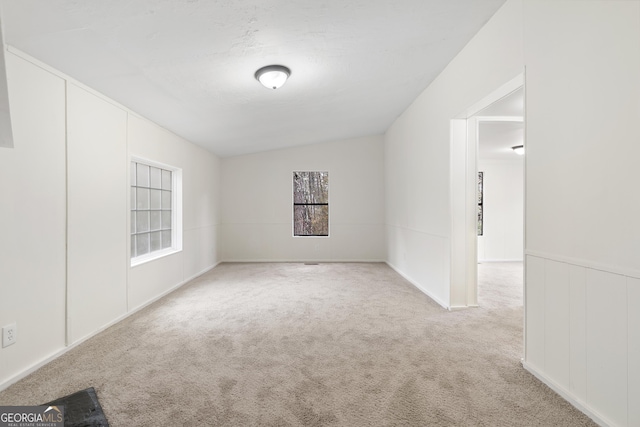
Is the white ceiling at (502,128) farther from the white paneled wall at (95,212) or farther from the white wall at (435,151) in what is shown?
the white paneled wall at (95,212)

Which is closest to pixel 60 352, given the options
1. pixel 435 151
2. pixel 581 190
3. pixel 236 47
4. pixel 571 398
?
pixel 236 47

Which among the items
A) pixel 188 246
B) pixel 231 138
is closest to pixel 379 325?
pixel 188 246

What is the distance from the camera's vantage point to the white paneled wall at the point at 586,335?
1.37 m

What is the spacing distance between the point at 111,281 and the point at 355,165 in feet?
15.6

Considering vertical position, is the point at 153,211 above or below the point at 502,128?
below

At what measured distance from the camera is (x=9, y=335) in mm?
1909

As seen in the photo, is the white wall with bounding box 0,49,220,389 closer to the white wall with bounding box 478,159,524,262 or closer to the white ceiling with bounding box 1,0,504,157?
the white ceiling with bounding box 1,0,504,157

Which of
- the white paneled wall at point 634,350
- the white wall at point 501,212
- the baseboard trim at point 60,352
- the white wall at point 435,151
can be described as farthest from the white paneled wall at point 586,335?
the white wall at point 501,212

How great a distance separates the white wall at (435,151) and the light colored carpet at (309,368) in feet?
2.35

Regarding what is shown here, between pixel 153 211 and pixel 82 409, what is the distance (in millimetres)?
2711

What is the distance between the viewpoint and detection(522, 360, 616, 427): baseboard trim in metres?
1.49

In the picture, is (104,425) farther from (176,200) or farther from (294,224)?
(294,224)

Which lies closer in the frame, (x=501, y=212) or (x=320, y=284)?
(x=320, y=284)

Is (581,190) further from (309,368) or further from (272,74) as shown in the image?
(272,74)
